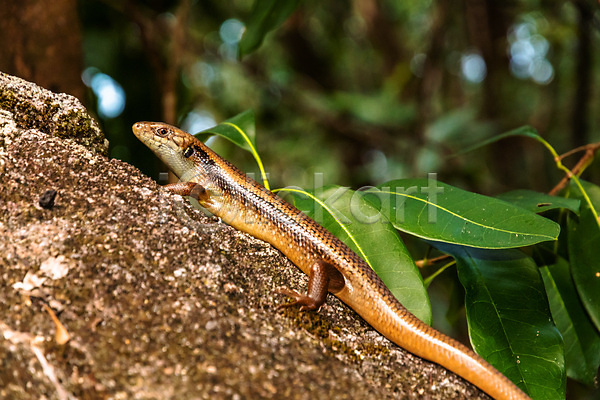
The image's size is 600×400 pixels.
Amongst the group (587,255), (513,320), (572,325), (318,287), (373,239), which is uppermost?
(373,239)

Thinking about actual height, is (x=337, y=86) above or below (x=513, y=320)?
above

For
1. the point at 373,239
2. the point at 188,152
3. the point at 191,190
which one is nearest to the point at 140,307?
the point at 373,239

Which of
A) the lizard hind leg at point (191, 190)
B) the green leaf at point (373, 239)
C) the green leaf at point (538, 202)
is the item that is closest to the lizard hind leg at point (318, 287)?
the green leaf at point (373, 239)

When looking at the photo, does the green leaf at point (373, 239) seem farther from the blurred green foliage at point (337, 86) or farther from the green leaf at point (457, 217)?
the blurred green foliage at point (337, 86)

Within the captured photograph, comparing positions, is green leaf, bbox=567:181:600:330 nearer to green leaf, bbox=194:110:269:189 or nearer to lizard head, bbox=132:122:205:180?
green leaf, bbox=194:110:269:189

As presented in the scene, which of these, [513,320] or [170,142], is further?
[170,142]

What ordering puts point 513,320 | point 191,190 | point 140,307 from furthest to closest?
point 191,190
point 513,320
point 140,307

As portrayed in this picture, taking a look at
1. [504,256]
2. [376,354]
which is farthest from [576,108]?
[376,354]

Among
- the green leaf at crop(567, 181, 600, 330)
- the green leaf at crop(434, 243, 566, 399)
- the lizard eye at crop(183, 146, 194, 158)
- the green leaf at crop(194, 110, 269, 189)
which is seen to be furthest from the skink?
the green leaf at crop(567, 181, 600, 330)

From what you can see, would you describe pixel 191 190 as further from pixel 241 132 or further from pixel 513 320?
pixel 513 320
